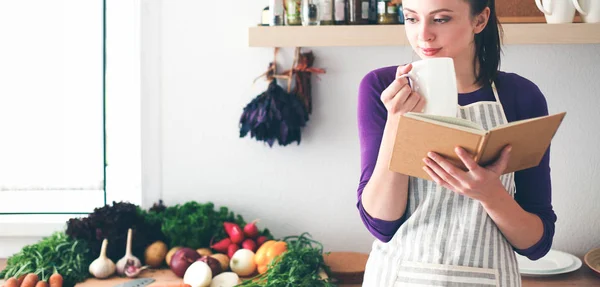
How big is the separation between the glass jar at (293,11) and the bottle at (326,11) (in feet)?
0.21

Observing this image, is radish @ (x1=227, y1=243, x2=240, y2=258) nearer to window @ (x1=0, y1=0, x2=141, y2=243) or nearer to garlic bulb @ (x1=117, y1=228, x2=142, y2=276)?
garlic bulb @ (x1=117, y1=228, x2=142, y2=276)

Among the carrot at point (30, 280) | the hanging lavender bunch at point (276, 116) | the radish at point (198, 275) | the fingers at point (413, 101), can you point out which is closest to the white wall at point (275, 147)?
the hanging lavender bunch at point (276, 116)

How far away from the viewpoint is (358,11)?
6.86 ft

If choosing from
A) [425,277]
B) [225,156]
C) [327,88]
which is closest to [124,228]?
[225,156]

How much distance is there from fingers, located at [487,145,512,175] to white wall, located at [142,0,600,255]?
1191 mm

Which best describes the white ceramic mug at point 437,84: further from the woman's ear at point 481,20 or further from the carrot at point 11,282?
the carrot at point 11,282

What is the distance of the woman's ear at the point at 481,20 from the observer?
1272mm

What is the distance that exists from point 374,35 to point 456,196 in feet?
2.79

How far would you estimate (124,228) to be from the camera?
7.10 feet

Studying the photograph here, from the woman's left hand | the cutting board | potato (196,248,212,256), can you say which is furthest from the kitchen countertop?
the woman's left hand

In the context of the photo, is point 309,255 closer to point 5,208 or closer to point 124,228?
point 124,228

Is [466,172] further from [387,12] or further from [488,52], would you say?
[387,12]

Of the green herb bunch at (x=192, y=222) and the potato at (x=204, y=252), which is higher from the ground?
the green herb bunch at (x=192, y=222)

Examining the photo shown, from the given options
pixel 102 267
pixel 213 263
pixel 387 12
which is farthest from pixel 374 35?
pixel 102 267
